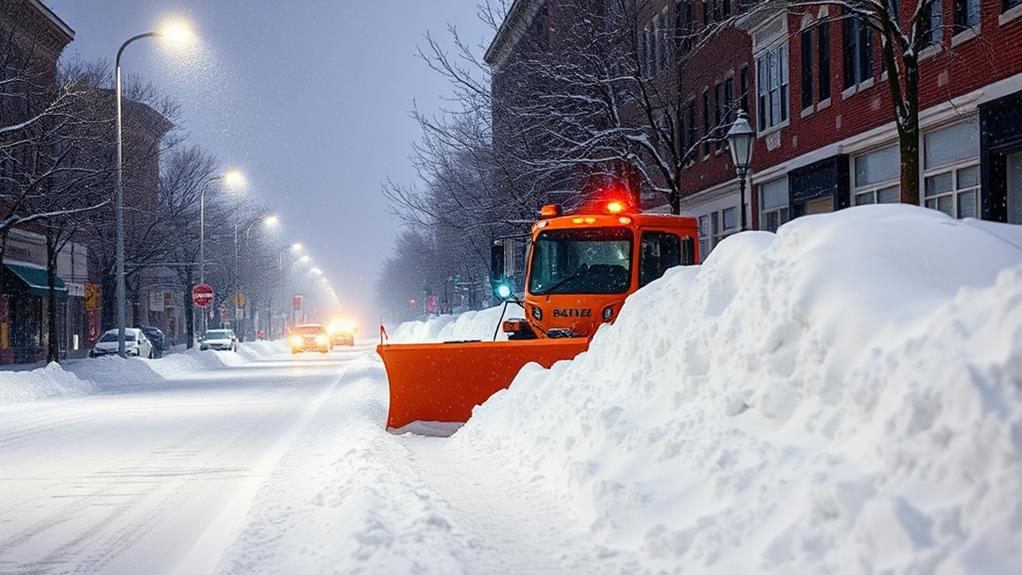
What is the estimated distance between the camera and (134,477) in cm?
1092

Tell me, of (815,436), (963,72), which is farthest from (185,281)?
(815,436)

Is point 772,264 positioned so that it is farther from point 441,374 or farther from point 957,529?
→ point 441,374

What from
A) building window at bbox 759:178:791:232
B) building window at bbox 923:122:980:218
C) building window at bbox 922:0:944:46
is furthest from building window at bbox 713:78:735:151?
building window at bbox 922:0:944:46

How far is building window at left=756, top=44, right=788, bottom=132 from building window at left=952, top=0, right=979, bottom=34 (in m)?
9.63

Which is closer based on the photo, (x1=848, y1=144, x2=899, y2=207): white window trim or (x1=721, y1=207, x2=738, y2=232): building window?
(x1=848, y1=144, x2=899, y2=207): white window trim

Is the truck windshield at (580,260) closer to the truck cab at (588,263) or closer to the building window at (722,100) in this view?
the truck cab at (588,263)

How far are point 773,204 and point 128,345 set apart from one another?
27.2 metres

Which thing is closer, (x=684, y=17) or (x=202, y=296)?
(x=684, y=17)

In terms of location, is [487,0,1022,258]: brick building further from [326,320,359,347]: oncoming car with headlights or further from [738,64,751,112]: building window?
[326,320,359,347]: oncoming car with headlights

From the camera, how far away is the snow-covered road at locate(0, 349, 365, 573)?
7426 mm

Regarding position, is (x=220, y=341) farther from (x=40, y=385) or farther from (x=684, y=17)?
(x=40, y=385)

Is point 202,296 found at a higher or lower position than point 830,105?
lower

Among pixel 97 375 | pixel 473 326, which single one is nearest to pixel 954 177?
pixel 97 375

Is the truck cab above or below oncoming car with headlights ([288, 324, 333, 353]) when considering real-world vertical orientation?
above
